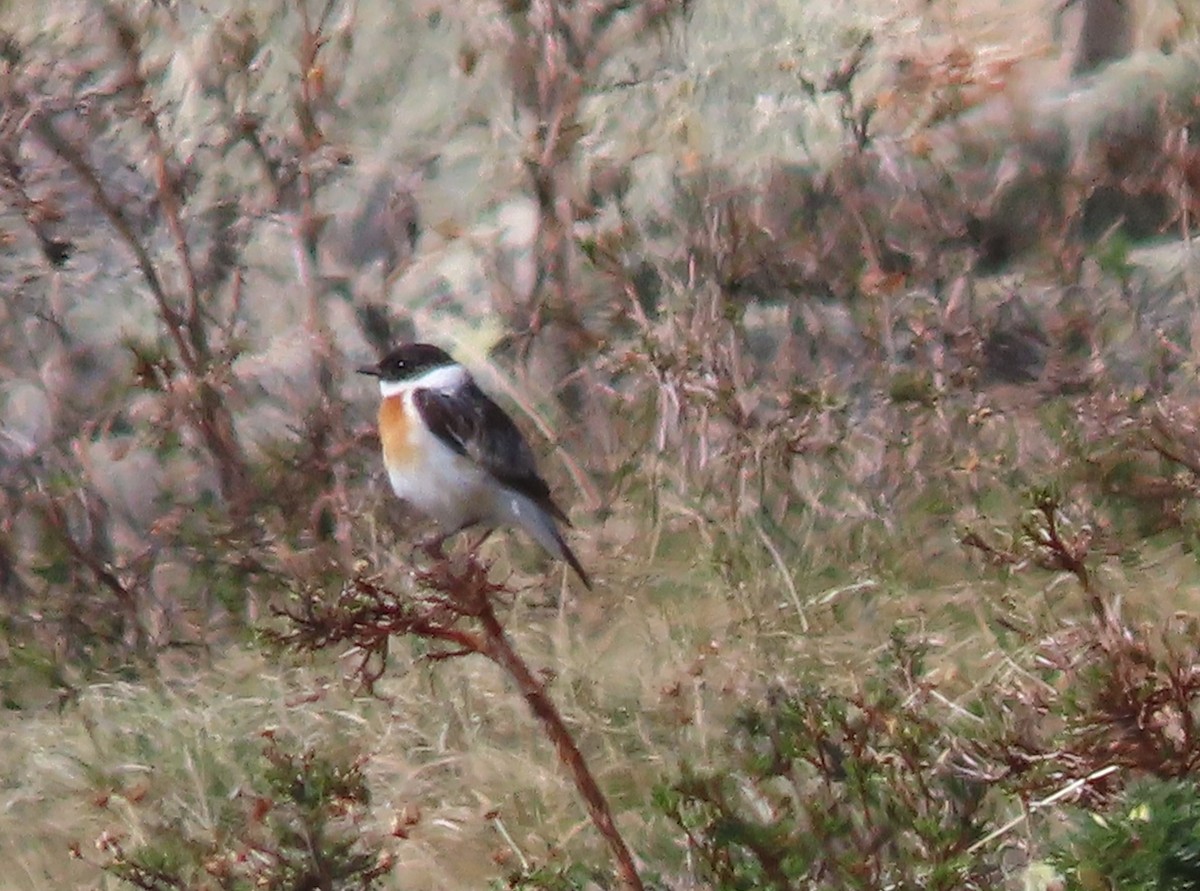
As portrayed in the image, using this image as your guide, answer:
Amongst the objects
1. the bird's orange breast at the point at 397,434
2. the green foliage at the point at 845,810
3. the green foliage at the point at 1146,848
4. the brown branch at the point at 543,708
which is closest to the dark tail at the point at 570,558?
the bird's orange breast at the point at 397,434

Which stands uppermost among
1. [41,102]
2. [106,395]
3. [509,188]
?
[41,102]

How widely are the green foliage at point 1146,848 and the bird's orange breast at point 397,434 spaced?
2560 mm

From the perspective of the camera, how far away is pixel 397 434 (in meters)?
4.13

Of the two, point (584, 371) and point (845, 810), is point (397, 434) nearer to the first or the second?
point (584, 371)

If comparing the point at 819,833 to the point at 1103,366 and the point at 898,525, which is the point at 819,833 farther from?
the point at 1103,366

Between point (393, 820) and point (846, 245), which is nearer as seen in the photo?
point (393, 820)

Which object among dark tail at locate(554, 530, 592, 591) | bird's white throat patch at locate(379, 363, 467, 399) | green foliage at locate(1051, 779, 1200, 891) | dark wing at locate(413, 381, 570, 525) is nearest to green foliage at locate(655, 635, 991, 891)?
green foliage at locate(1051, 779, 1200, 891)

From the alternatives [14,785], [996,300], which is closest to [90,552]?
[14,785]

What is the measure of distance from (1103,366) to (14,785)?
3.18 metres

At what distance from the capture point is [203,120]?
6094 mm

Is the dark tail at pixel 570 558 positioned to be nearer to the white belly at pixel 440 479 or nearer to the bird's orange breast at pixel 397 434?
the white belly at pixel 440 479

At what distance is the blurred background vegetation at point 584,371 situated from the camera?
3.87 meters

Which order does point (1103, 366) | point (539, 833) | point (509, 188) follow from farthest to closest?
point (509, 188)
point (1103, 366)
point (539, 833)

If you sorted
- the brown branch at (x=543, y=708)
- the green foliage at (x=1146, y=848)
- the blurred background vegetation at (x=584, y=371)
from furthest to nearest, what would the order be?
the blurred background vegetation at (x=584, y=371)
the brown branch at (x=543, y=708)
the green foliage at (x=1146, y=848)
